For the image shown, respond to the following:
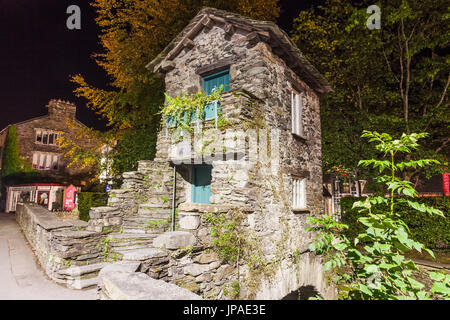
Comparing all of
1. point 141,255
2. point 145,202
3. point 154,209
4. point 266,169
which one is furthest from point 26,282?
point 266,169

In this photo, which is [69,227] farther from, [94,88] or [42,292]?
[94,88]

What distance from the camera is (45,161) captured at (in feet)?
72.6

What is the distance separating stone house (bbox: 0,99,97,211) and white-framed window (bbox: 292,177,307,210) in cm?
2016

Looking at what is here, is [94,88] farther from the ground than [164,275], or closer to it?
farther from the ground

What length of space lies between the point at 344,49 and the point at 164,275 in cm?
1333

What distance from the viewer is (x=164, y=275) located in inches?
166

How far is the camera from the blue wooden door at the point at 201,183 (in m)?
7.89

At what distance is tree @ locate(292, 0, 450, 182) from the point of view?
10.5 metres

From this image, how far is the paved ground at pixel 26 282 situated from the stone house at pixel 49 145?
1661 cm

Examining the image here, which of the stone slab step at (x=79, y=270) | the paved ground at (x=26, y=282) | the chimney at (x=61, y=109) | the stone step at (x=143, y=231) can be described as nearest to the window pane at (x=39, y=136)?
the chimney at (x=61, y=109)

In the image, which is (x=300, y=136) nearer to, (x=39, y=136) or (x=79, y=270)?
(x=79, y=270)

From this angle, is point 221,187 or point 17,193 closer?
point 221,187

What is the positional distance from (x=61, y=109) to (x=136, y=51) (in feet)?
53.0
